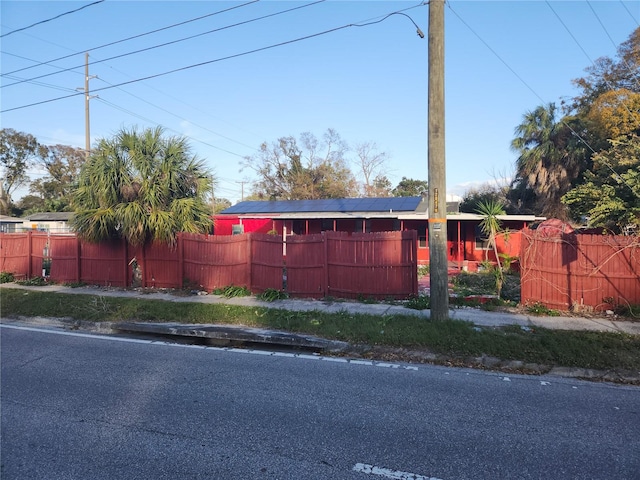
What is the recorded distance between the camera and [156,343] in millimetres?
7965

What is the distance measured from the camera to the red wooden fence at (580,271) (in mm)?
9008

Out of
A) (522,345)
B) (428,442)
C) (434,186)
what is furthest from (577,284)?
(428,442)

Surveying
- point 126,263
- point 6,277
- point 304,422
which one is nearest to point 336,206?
point 126,263

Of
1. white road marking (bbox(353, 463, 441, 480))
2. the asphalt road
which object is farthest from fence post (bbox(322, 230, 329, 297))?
white road marking (bbox(353, 463, 441, 480))

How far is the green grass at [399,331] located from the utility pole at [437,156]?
84 centimetres

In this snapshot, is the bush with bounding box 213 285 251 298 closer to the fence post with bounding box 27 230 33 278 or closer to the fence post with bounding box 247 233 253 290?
the fence post with bounding box 247 233 253 290

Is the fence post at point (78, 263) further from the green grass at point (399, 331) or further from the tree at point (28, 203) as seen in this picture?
the tree at point (28, 203)

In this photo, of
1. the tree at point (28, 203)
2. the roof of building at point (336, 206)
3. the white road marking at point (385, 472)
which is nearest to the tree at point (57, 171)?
the tree at point (28, 203)

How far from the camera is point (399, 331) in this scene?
25.4 feet

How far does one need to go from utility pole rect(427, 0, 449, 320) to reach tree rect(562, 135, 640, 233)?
20.5 feet

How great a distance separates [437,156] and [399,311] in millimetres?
3500

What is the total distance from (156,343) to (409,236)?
6.20 m

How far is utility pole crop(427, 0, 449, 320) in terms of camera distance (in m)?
8.02

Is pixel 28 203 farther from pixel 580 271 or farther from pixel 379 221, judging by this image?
pixel 580 271
